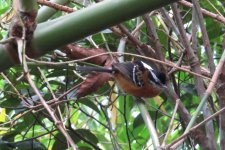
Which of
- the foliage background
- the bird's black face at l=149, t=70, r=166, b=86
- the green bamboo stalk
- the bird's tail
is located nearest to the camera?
the green bamboo stalk

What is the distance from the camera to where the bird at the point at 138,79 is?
125 cm

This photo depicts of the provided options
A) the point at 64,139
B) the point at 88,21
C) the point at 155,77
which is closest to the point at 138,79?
the point at 155,77

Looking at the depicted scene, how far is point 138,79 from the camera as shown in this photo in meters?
1.48

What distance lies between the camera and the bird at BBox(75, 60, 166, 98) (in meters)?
1.25

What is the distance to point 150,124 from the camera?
69cm

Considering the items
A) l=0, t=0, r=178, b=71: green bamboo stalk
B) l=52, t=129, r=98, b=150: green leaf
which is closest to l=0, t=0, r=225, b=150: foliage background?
l=52, t=129, r=98, b=150: green leaf

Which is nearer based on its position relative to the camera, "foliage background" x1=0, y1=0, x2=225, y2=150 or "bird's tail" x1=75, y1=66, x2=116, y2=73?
"bird's tail" x1=75, y1=66, x2=116, y2=73

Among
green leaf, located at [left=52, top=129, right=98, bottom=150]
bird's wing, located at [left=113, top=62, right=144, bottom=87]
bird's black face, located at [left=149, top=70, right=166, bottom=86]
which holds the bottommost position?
green leaf, located at [left=52, top=129, right=98, bottom=150]

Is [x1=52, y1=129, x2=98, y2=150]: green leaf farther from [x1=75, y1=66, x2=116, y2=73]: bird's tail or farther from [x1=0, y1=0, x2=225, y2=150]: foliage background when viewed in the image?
[x1=75, y1=66, x2=116, y2=73]: bird's tail

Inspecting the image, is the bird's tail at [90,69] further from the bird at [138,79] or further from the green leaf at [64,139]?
the green leaf at [64,139]

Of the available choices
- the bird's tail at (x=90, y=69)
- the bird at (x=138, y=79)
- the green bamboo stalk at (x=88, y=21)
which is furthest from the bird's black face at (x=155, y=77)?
the green bamboo stalk at (x=88, y=21)

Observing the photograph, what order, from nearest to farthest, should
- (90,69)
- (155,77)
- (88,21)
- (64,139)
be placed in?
(88,21), (90,69), (64,139), (155,77)

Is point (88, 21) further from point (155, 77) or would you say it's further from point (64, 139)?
point (155, 77)

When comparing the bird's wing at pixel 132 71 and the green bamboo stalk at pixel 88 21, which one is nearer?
the green bamboo stalk at pixel 88 21
